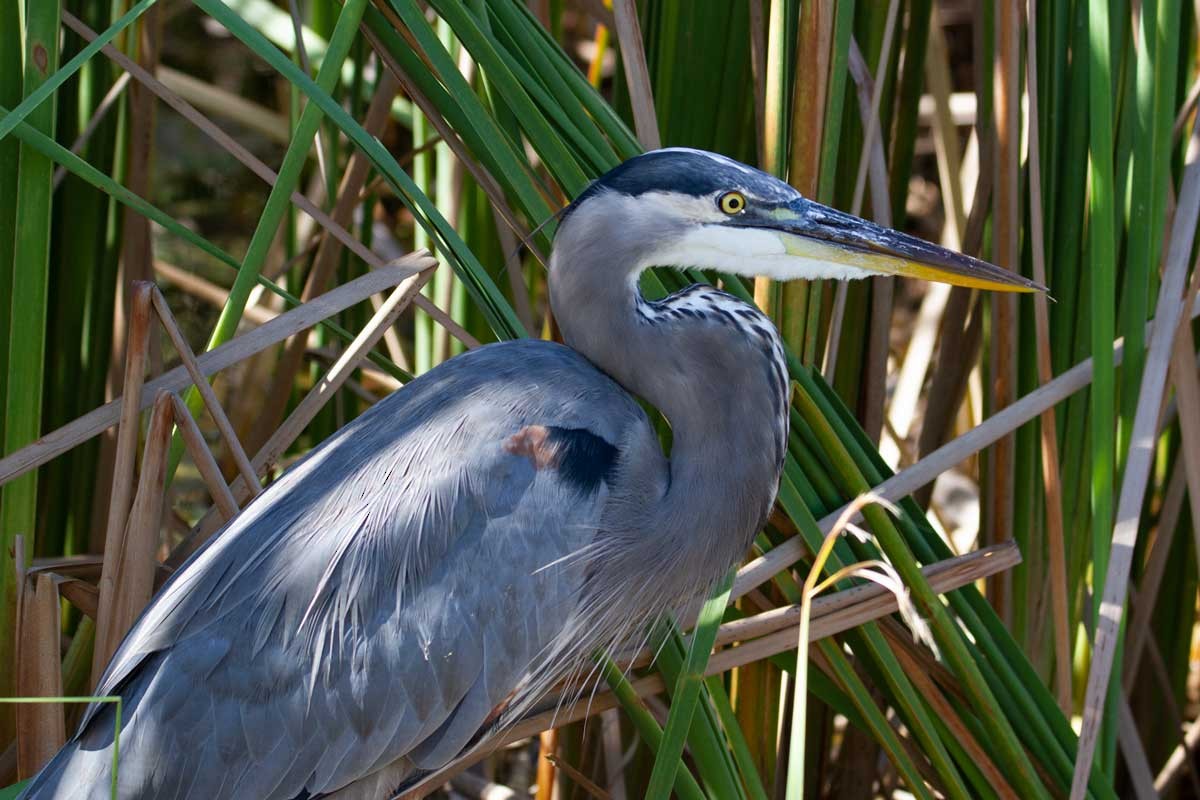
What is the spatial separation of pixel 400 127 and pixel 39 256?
3.14 m

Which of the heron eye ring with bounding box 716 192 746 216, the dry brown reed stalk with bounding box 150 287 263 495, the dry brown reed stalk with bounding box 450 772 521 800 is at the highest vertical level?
the heron eye ring with bounding box 716 192 746 216

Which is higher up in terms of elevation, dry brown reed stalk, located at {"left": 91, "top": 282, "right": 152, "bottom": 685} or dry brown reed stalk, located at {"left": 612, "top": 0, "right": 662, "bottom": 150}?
dry brown reed stalk, located at {"left": 612, "top": 0, "right": 662, "bottom": 150}

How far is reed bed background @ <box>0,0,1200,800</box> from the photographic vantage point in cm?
170

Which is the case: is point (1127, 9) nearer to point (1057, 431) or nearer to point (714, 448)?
point (1057, 431)

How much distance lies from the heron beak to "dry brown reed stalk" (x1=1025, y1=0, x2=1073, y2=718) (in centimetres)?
22

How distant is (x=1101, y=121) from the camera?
1702 millimetres

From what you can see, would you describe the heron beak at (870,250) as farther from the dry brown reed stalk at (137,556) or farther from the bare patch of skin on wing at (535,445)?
the dry brown reed stalk at (137,556)

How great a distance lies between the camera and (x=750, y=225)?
170 centimetres

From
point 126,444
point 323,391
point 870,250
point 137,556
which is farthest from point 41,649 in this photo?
point 870,250

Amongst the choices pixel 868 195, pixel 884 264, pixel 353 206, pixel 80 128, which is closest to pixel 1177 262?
pixel 884 264

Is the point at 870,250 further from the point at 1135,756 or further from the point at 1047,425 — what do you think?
the point at 1135,756

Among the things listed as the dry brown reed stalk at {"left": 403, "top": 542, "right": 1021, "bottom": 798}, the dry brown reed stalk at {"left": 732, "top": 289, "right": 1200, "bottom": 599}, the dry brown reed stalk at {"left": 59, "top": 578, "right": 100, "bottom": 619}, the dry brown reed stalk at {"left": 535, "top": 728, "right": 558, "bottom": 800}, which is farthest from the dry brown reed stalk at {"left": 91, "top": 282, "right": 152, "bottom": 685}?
the dry brown reed stalk at {"left": 732, "top": 289, "right": 1200, "bottom": 599}

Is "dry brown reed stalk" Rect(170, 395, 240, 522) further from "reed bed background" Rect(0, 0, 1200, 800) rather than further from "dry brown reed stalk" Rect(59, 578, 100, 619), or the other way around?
"dry brown reed stalk" Rect(59, 578, 100, 619)

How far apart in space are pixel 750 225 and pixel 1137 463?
1.93 feet
